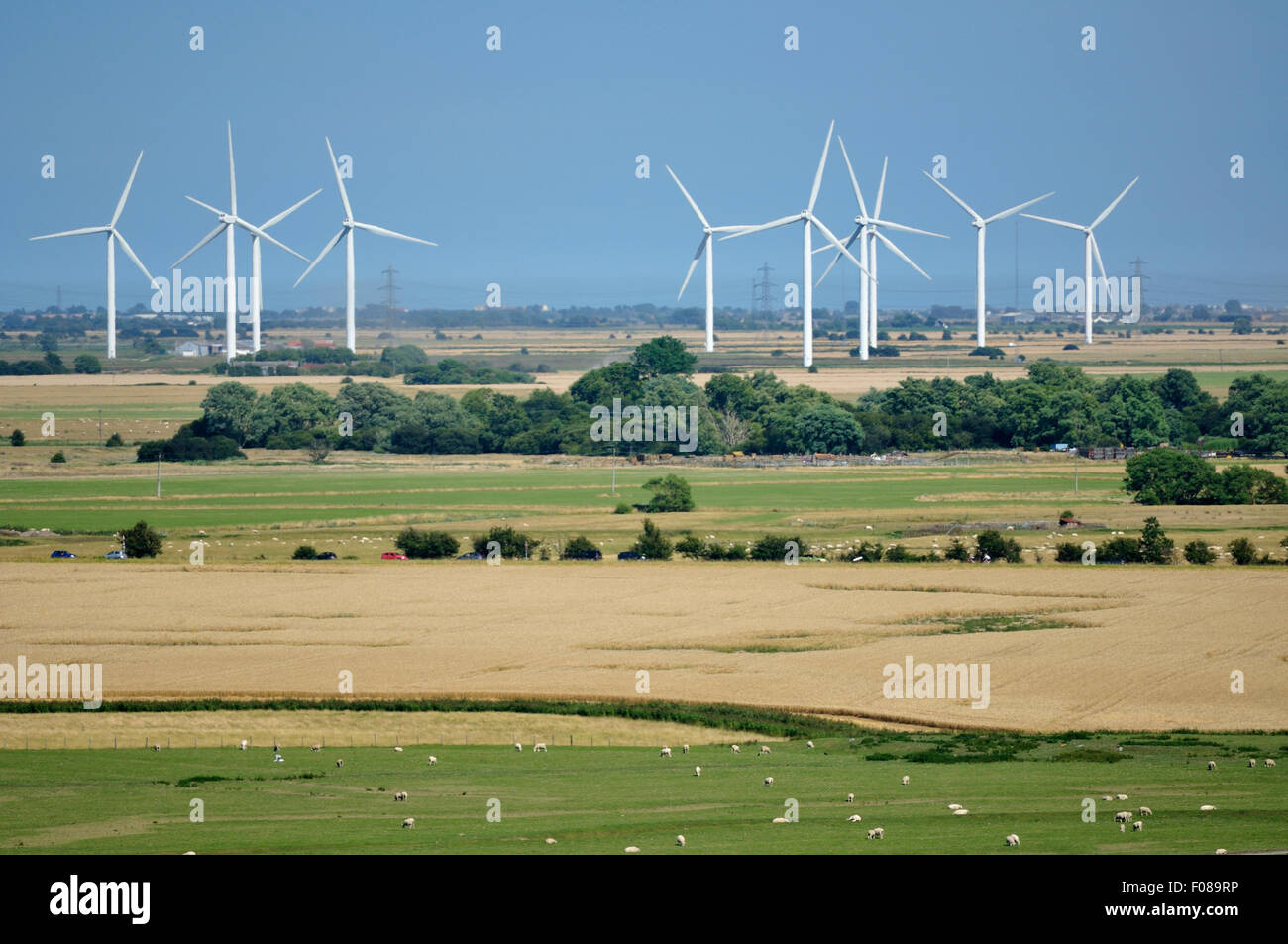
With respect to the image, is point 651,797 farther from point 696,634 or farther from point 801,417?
point 801,417

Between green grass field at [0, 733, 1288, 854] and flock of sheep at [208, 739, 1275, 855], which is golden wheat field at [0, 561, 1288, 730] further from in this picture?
green grass field at [0, 733, 1288, 854]

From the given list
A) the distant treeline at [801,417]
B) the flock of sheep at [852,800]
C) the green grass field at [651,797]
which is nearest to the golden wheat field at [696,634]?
the flock of sheep at [852,800]

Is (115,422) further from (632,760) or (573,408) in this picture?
(632,760)

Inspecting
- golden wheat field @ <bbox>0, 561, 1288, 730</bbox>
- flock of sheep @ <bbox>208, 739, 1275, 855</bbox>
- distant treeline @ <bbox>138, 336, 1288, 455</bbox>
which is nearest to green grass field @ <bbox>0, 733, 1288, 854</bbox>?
flock of sheep @ <bbox>208, 739, 1275, 855</bbox>

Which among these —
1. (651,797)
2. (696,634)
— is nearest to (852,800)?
(651,797)

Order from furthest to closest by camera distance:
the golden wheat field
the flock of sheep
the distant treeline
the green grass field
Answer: the distant treeline, the golden wheat field, the flock of sheep, the green grass field
